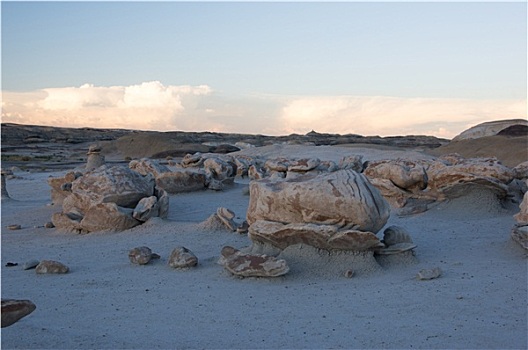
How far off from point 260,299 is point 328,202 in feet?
5.03

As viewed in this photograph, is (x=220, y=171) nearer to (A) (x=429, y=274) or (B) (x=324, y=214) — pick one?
(B) (x=324, y=214)

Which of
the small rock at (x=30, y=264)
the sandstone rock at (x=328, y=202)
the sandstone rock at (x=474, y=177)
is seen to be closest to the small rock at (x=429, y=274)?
the sandstone rock at (x=328, y=202)

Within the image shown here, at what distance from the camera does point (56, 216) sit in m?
9.85

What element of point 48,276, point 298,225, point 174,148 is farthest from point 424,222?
point 174,148

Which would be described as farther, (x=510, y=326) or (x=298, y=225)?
(x=298, y=225)

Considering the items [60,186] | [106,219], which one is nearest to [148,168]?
[60,186]

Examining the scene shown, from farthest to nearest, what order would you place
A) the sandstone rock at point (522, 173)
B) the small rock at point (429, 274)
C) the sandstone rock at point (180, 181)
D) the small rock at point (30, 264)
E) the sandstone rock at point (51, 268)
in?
the sandstone rock at point (180, 181)
the sandstone rock at point (522, 173)
the small rock at point (30, 264)
the sandstone rock at point (51, 268)
the small rock at point (429, 274)

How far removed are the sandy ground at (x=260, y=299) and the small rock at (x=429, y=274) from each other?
0.26 ft

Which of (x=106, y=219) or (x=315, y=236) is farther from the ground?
(x=315, y=236)

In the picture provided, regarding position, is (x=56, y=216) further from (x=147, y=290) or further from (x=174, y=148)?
(x=174, y=148)

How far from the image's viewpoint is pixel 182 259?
281 inches

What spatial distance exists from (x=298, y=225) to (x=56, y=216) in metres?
5.02

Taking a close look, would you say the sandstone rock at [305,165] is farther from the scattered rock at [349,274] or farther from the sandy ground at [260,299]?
the scattered rock at [349,274]

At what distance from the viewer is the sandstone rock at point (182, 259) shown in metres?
7.11
